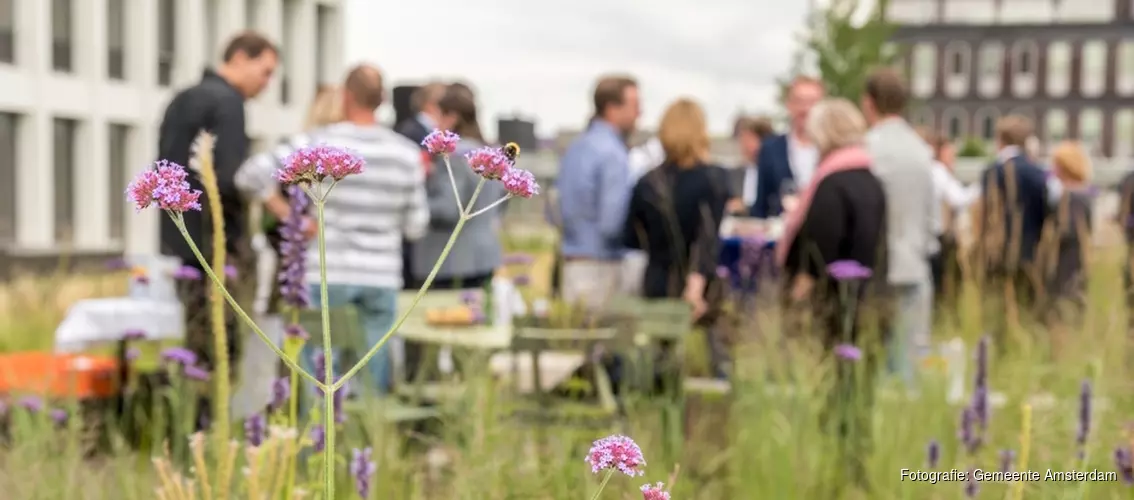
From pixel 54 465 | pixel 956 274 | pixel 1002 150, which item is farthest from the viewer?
pixel 956 274

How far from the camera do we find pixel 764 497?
3760 millimetres

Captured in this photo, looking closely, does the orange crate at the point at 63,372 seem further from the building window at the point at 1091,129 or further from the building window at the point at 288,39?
the building window at the point at 1091,129

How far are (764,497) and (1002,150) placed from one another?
508 cm

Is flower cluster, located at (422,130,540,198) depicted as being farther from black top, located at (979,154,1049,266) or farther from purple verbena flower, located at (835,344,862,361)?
black top, located at (979,154,1049,266)

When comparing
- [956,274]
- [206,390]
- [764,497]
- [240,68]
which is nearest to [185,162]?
[240,68]

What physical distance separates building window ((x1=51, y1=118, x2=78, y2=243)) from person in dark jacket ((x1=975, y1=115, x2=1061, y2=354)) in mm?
16982

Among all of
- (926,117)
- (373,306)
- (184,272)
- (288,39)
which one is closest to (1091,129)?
(926,117)

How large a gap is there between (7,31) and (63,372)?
16494 mm

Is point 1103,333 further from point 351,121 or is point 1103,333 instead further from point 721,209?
point 351,121

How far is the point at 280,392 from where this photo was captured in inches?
104

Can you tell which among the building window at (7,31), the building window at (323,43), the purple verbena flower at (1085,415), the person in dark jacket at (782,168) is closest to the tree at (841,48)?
the building window at (323,43)

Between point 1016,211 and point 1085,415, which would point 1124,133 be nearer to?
point 1016,211

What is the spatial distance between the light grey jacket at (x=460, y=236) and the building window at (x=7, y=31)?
51.1ft

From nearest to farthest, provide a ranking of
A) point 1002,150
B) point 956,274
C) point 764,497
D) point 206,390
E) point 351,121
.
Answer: point 764,497, point 206,390, point 351,121, point 1002,150, point 956,274
